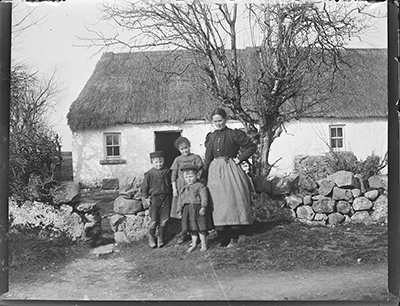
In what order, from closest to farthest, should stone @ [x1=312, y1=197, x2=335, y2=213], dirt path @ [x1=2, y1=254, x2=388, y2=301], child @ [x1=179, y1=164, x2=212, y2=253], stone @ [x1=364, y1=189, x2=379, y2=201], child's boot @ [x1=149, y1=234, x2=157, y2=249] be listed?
1. dirt path @ [x1=2, y1=254, x2=388, y2=301]
2. child @ [x1=179, y1=164, x2=212, y2=253]
3. child's boot @ [x1=149, y1=234, x2=157, y2=249]
4. stone @ [x1=364, y1=189, x2=379, y2=201]
5. stone @ [x1=312, y1=197, x2=335, y2=213]

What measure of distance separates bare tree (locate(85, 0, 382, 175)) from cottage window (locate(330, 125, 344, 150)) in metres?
0.24

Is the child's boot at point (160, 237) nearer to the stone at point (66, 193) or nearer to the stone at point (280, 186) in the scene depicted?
the stone at point (66, 193)

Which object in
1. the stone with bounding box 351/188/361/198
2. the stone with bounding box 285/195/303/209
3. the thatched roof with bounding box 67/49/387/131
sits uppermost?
the thatched roof with bounding box 67/49/387/131

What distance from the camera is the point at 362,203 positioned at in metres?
3.69

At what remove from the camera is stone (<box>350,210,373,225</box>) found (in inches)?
145

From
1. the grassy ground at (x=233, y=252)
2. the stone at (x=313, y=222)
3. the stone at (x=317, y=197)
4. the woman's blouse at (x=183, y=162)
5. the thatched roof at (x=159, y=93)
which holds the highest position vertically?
the thatched roof at (x=159, y=93)

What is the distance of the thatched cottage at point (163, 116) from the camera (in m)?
3.54

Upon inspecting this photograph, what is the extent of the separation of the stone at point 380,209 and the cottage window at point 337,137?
22.9 inches

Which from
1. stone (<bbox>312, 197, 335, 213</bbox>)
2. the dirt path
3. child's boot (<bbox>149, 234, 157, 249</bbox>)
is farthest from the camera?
stone (<bbox>312, 197, 335, 213</bbox>)

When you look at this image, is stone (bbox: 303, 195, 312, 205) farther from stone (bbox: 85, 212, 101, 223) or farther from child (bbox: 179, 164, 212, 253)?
stone (bbox: 85, 212, 101, 223)

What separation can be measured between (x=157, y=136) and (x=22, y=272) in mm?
1661

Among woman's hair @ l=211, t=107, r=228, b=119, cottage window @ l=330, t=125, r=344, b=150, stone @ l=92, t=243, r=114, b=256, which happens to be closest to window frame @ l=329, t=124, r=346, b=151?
cottage window @ l=330, t=125, r=344, b=150

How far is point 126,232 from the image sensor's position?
3590mm

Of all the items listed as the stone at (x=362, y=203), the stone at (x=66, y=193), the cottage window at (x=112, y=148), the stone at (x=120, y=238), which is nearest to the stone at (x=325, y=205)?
the stone at (x=362, y=203)
